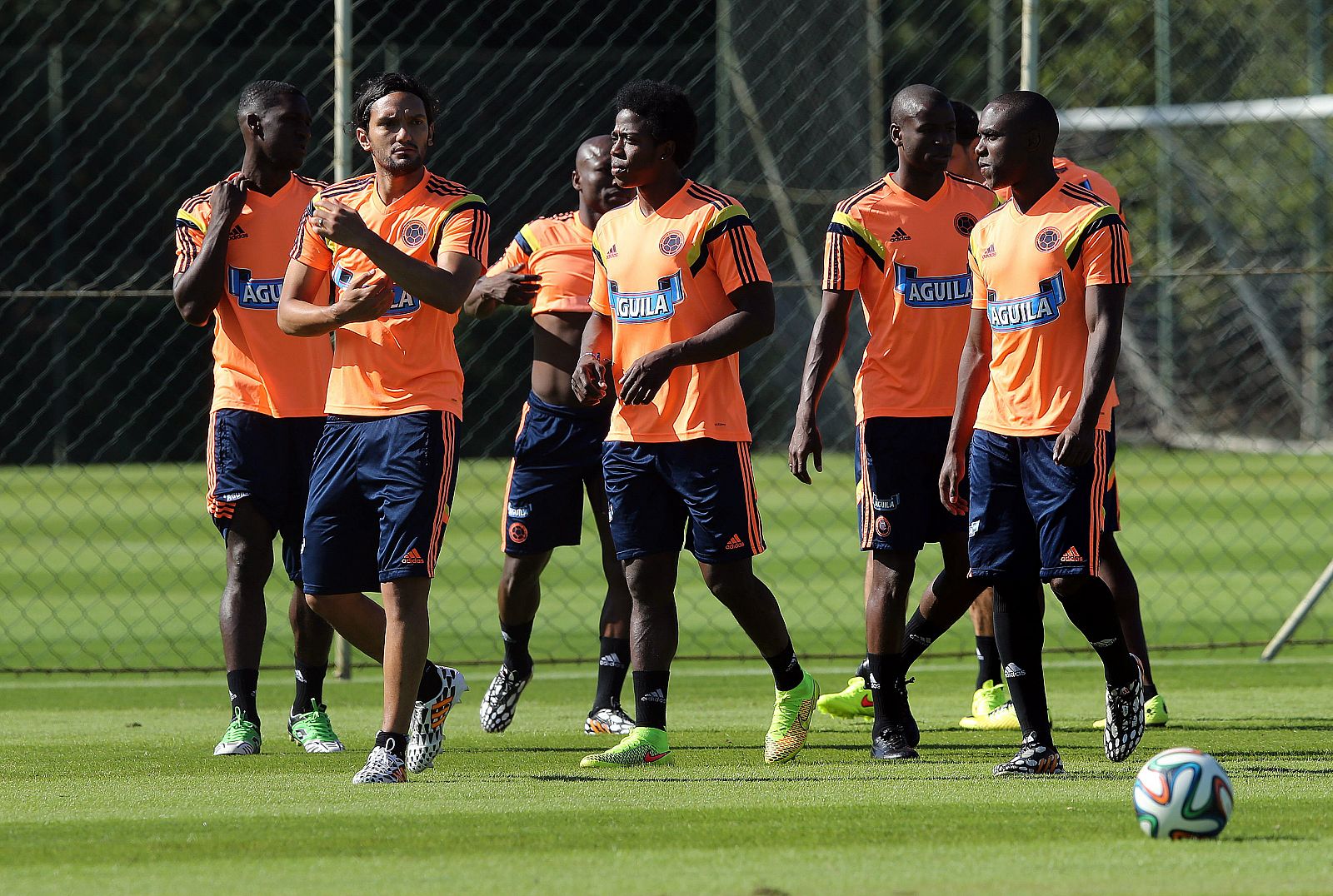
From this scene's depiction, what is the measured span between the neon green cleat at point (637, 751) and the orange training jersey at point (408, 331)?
1.16 meters

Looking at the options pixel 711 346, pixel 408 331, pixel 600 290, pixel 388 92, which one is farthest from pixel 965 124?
pixel 408 331

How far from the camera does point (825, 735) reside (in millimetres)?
6879

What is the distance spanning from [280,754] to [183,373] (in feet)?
50.8

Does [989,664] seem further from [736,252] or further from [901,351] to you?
[736,252]

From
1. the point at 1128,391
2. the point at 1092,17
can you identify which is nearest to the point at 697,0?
the point at 1092,17

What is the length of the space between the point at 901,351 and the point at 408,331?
66.4 inches

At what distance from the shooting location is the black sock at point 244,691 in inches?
250

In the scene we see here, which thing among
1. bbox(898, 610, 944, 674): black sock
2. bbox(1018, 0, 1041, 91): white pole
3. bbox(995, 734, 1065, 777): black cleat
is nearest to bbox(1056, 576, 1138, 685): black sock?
bbox(995, 734, 1065, 777): black cleat

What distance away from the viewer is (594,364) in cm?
600

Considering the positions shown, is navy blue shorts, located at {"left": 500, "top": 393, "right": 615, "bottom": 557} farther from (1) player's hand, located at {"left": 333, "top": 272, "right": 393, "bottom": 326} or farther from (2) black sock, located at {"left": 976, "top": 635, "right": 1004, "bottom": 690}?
(1) player's hand, located at {"left": 333, "top": 272, "right": 393, "bottom": 326}

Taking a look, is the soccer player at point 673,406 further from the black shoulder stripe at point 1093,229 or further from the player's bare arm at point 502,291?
the player's bare arm at point 502,291

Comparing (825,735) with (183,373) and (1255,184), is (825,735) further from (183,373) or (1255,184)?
(1255,184)

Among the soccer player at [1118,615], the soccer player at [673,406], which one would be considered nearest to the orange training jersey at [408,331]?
the soccer player at [673,406]

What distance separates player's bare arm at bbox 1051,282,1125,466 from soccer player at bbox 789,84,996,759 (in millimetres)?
813
